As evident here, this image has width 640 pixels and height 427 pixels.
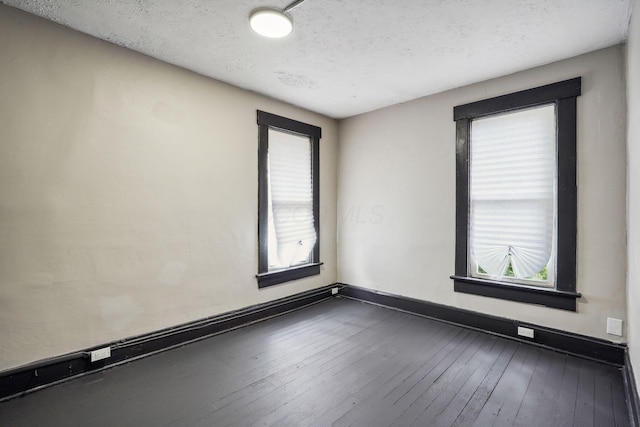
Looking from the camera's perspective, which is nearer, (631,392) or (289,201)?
(631,392)

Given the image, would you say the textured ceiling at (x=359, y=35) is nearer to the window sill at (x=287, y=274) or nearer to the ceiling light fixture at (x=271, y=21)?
the ceiling light fixture at (x=271, y=21)

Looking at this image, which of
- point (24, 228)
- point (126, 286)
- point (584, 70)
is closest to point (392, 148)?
point (584, 70)

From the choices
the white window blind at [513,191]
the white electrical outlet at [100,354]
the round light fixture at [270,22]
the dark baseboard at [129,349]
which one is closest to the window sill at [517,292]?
the white window blind at [513,191]

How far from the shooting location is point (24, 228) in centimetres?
214

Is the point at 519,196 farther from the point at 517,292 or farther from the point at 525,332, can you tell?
the point at 525,332

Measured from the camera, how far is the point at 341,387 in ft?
7.34

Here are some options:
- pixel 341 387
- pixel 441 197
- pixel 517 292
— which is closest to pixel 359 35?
pixel 441 197

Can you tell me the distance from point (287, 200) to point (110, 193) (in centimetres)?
194

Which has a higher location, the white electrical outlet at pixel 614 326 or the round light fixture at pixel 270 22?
the round light fixture at pixel 270 22

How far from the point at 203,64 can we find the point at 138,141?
94 cm

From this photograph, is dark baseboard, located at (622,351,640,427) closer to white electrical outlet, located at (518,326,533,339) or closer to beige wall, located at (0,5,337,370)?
white electrical outlet, located at (518,326,533,339)

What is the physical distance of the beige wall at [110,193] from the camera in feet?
6.98

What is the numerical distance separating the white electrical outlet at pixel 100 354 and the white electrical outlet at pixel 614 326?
4.11 m

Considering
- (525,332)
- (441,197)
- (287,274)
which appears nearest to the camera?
(525,332)
